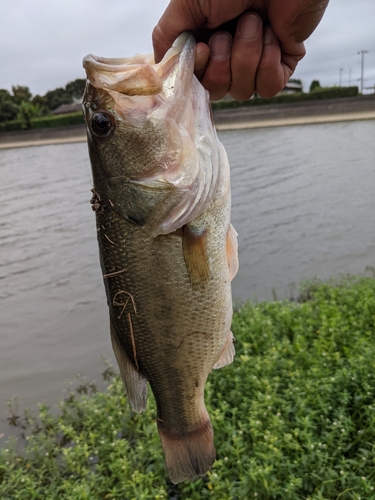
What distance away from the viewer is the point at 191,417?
2.02 meters

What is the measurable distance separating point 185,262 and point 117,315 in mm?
386

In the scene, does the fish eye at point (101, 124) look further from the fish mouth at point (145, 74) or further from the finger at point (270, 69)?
the finger at point (270, 69)

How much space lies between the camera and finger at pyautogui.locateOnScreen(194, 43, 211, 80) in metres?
1.71

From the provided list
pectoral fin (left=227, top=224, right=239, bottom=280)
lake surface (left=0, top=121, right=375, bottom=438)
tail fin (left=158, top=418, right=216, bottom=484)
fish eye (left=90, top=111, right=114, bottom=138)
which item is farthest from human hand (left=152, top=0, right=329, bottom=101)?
lake surface (left=0, top=121, right=375, bottom=438)

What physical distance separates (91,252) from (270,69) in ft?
26.2

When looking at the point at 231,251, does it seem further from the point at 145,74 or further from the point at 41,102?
the point at 41,102

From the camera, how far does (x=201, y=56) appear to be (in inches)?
67.9

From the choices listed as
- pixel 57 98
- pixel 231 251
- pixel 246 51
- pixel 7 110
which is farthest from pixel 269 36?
pixel 57 98

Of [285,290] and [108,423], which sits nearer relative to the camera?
[108,423]

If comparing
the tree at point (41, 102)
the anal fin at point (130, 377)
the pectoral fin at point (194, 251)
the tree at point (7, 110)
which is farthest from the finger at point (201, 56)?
the tree at point (41, 102)

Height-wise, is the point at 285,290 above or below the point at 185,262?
below

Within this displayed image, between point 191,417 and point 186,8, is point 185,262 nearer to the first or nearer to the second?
point 191,417

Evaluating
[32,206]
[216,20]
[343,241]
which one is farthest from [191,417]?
[32,206]

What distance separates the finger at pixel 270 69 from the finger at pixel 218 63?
0.16 meters
